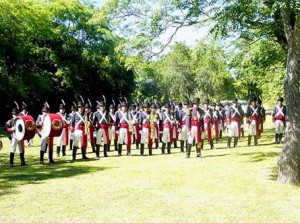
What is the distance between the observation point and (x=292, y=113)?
30.6ft

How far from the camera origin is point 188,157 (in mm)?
14023

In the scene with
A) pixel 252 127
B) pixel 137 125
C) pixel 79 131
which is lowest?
pixel 79 131

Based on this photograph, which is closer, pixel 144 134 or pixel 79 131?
pixel 79 131

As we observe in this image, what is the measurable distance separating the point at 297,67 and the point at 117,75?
115 feet

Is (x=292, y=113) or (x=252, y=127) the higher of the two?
(x=292, y=113)

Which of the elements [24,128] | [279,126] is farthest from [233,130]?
[24,128]

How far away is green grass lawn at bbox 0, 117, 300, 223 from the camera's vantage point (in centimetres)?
716

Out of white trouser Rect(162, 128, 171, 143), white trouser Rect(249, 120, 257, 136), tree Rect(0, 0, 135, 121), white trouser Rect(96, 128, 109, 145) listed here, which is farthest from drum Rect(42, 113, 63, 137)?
tree Rect(0, 0, 135, 121)

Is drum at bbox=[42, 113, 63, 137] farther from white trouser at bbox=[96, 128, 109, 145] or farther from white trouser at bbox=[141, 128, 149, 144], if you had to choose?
white trouser at bbox=[141, 128, 149, 144]

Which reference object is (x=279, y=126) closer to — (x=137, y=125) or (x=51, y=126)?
(x=137, y=125)

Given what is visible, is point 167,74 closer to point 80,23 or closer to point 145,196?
point 80,23

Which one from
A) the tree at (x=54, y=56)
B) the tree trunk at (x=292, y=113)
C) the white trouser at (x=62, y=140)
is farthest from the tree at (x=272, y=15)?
the tree at (x=54, y=56)

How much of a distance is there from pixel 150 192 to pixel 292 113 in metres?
3.65

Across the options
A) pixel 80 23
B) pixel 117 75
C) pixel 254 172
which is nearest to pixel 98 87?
pixel 117 75
